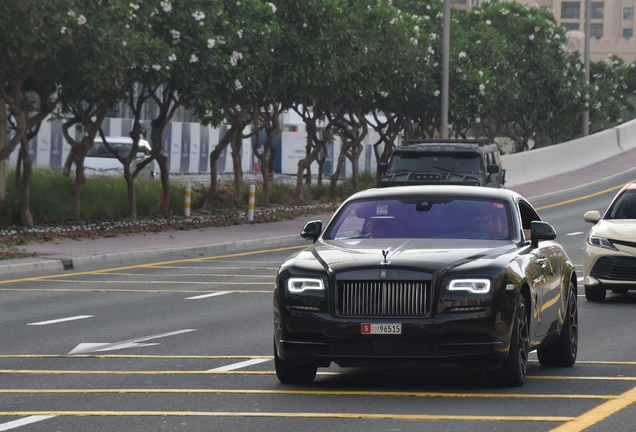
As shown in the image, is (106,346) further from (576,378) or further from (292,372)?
(576,378)

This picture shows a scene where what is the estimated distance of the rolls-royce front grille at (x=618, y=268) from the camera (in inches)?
658

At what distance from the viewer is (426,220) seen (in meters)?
10.8

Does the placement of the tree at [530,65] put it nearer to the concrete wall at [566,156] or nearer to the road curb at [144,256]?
the concrete wall at [566,156]

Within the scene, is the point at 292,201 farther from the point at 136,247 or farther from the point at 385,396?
the point at 385,396

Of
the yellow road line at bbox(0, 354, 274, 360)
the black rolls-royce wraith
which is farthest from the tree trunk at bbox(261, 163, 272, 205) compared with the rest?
the black rolls-royce wraith

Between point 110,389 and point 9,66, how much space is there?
666 inches

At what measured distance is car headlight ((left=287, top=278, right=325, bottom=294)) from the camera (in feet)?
31.3

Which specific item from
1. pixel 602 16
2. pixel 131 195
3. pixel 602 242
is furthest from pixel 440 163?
pixel 602 16

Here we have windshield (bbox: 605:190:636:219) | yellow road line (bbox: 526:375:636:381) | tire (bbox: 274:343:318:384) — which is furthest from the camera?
windshield (bbox: 605:190:636:219)

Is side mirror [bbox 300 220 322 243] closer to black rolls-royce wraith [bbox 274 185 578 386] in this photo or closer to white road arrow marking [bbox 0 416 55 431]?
black rolls-royce wraith [bbox 274 185 578 386]

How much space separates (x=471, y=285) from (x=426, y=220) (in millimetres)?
1486

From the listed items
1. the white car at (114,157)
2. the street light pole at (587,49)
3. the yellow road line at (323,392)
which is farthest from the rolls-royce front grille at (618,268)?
the street light pole at (587,49)

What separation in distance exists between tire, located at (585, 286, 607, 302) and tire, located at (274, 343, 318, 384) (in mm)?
7938

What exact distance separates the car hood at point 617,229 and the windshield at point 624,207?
23cm
